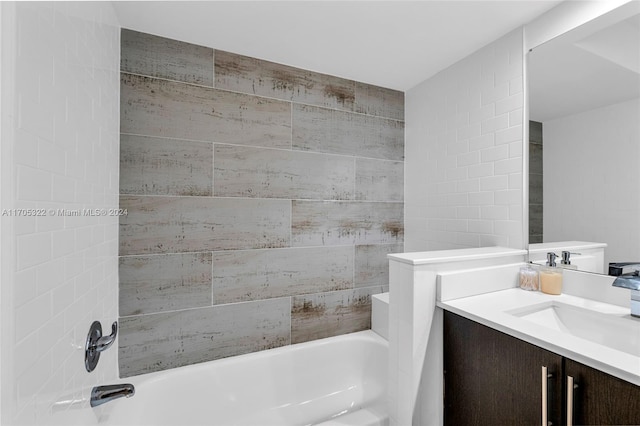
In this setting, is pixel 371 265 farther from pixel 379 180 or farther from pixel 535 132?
pixel 535 132

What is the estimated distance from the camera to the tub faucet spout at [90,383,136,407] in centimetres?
120

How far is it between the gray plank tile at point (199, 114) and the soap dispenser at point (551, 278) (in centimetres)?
162

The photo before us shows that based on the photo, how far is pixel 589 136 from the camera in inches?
54.9

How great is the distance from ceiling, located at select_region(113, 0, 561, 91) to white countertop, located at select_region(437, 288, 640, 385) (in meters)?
1.39

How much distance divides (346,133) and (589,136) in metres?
1.37

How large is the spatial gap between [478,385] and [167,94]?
2.10 metres

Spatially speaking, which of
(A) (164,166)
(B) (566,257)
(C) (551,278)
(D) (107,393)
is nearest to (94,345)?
(D) (107,393)

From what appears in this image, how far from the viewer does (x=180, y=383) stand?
67.1 inches

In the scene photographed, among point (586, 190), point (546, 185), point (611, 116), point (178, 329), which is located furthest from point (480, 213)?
point (178, 329)

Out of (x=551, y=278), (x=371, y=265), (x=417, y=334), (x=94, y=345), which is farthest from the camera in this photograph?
(x=371, y=265)

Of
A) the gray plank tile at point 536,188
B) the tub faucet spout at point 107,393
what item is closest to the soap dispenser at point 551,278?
the gray plank tile at point 536,188

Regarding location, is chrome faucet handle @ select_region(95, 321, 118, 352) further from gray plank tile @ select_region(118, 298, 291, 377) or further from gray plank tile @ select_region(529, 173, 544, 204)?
gray plank tile @ select_region(529, 173, 544, 204)

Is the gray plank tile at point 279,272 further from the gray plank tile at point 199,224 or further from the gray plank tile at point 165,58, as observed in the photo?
the gray plank tile at point 165,58

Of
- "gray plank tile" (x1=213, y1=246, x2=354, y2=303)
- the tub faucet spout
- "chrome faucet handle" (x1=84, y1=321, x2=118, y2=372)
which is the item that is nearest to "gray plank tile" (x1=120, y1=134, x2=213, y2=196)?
"gray plank tile" (x1=213, y1=246, x2=354, y2=303)
